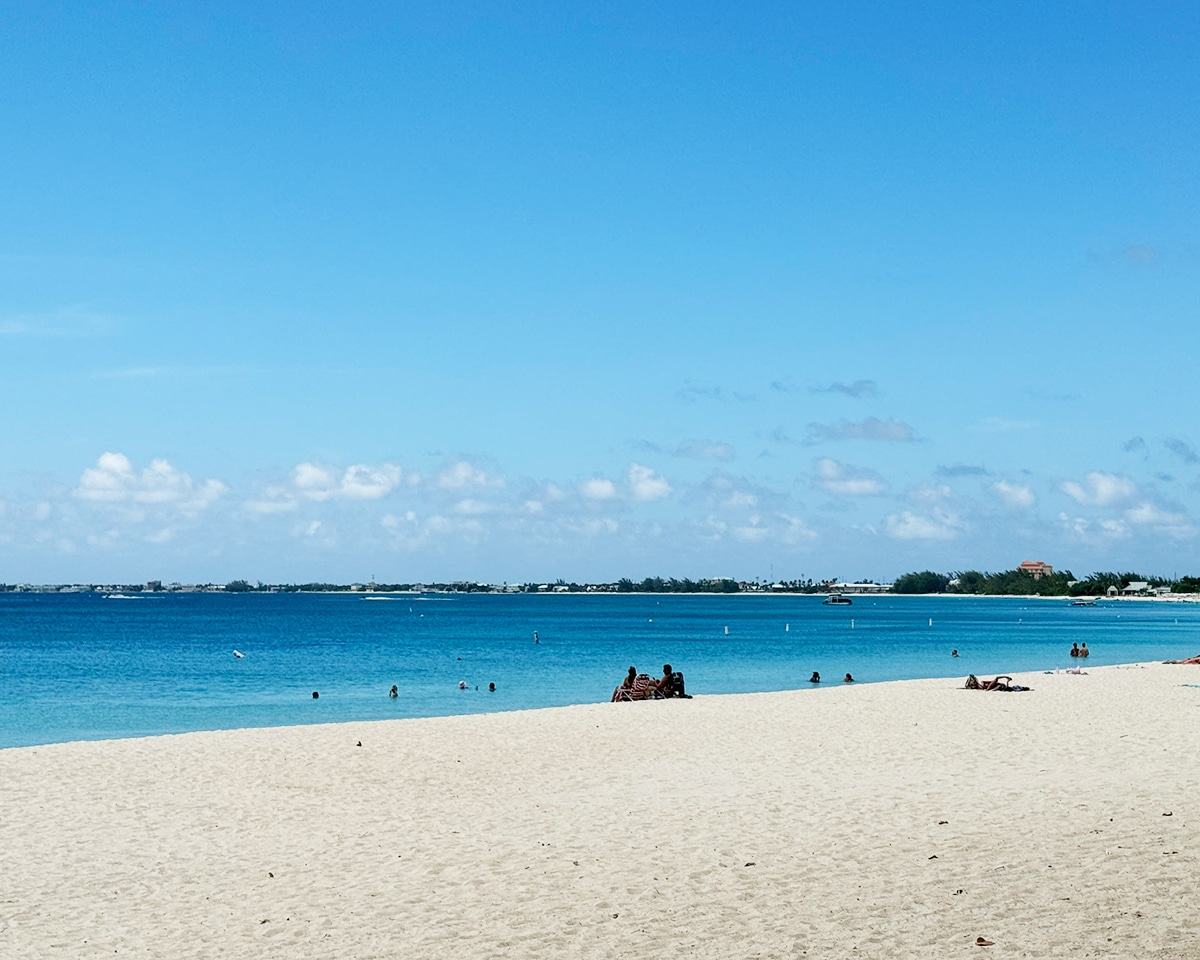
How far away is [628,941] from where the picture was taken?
10.3m

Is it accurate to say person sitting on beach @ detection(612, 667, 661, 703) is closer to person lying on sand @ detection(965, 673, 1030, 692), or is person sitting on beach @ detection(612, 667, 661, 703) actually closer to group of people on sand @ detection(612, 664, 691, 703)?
group of people on sand @ detection(612, 664, 691, 703)

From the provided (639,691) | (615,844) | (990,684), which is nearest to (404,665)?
(639,691)

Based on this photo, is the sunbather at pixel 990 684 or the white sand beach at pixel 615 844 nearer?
the white sand beach at pixel 615 844

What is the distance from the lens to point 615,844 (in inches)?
564

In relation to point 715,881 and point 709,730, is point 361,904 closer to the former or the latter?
point 715,881

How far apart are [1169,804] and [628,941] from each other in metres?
8.76

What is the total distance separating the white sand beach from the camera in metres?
10.5

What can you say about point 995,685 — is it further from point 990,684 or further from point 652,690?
point 652,690

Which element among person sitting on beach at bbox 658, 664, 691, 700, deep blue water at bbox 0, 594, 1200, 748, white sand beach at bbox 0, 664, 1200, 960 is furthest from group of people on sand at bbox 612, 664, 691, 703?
white sand beach at bbox 0, 664, 1200, 960

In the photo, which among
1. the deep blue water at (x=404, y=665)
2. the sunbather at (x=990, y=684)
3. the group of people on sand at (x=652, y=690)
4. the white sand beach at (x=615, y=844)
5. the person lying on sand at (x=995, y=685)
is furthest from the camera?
the deep blue water at (x=404, y=665)

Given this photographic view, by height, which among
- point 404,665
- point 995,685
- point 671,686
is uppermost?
point 995,685

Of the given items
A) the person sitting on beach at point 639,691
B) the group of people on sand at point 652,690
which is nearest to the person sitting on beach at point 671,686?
the group of people on sand at point 652,690

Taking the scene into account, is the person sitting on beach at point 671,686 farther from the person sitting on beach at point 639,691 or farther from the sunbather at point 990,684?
the sunbather at point 990,684

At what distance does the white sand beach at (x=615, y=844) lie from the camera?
1048 cm
